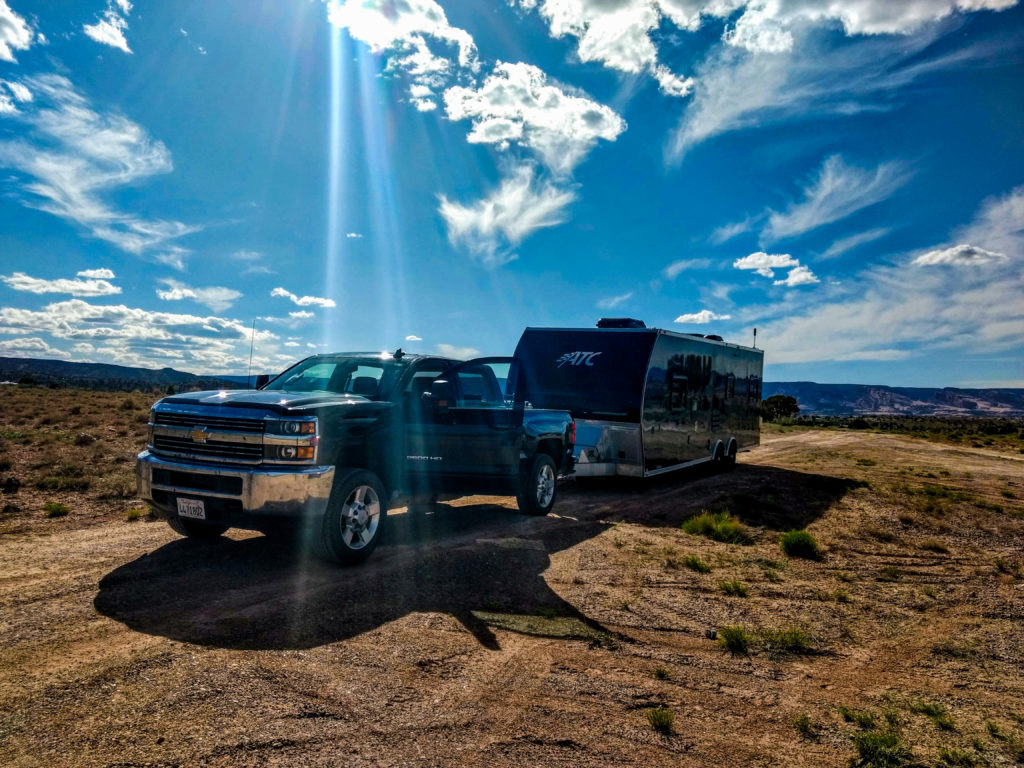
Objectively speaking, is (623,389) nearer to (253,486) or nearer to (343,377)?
(343,377)

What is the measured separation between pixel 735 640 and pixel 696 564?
7.17 ft

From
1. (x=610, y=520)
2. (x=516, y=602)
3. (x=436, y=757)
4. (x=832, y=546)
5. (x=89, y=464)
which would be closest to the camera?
(x=436, y=757)

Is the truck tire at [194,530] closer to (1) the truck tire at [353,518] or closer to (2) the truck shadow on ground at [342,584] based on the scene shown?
(2) the truck shadow on ground at [342,584]

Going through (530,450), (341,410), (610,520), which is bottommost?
(610,520)

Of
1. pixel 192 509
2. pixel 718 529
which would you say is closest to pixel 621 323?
pixel 718 529

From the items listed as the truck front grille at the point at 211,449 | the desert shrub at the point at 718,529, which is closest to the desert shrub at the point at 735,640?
the desert shrub at the point at 718,529

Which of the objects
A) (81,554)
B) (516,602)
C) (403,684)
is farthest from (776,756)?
(81,554)

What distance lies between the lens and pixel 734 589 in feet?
20.3

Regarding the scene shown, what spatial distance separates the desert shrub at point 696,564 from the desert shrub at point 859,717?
121 inches

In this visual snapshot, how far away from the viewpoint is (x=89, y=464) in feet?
42.5

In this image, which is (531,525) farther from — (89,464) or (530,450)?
(89,464)

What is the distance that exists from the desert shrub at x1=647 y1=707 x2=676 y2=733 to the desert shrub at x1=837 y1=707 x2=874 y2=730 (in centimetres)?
106

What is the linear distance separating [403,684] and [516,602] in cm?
182

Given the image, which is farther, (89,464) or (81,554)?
(89,464)
